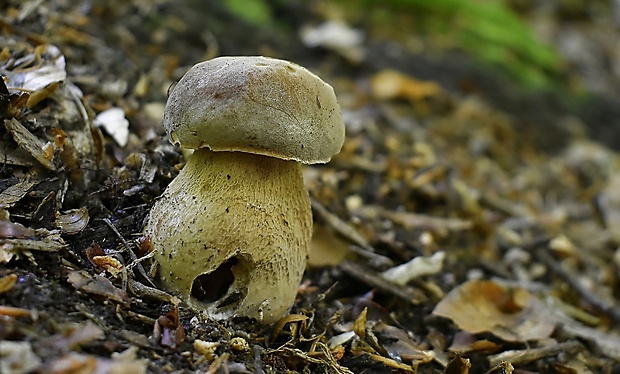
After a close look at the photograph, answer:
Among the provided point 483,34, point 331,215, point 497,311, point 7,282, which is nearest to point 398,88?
point 483,34

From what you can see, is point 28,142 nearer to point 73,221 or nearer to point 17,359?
point 73,221

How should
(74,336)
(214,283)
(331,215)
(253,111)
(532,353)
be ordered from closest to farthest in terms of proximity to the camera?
(74,336) → (253,111) → (214,283) → (532,353) → (331,215)

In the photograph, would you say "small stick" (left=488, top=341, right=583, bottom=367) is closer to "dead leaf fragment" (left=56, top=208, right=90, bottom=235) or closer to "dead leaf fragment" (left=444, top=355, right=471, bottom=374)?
"dead leaf fragment" (left=444, top=355, right=471, bottom=374)

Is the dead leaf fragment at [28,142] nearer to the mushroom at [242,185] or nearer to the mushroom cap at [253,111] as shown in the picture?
the mushroom at [242,185]

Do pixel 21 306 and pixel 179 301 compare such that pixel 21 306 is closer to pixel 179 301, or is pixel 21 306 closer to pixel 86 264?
pixel 86 264

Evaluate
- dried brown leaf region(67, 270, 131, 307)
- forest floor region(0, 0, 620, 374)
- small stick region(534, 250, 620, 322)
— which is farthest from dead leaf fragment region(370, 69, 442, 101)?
dried brown leaf region(67, 270, 131, 307)

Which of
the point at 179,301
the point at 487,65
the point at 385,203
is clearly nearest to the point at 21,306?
the point at 179,301

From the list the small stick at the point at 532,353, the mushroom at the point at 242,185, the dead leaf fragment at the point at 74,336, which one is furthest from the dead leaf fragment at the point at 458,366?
the dead leaf fragment at the point at 74,336
